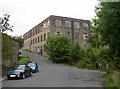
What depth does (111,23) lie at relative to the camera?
23266mm

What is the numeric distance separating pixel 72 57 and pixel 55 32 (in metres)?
15.1

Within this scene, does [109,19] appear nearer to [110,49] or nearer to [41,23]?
[110,49]

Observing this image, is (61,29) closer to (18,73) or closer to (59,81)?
(18,73)

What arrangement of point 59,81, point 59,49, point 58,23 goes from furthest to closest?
point 58,23 < point 59,49 < point 59,81

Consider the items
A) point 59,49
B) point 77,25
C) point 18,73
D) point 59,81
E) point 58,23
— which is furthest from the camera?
point 77,25

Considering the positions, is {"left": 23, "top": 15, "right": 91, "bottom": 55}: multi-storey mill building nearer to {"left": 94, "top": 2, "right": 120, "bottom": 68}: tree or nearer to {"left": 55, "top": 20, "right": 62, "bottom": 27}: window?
{"left": 55, "top": 20, "right": 62, "bottom": 27}: window

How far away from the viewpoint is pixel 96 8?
26609mm

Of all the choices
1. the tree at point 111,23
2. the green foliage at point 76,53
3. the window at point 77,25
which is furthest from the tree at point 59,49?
the tree at point 111,23

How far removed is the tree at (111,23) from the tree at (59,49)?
3726cm

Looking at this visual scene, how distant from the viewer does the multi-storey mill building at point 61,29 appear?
7622 cm

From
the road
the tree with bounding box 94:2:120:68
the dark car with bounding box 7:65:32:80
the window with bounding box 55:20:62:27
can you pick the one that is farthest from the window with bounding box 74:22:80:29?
the tree with bounding box 94:2:120:68

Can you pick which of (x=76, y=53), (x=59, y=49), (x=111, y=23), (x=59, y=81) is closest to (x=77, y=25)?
(x=59, y=49)

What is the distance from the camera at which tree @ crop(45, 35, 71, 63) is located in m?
64.2

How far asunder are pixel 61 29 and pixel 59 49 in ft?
47.1
